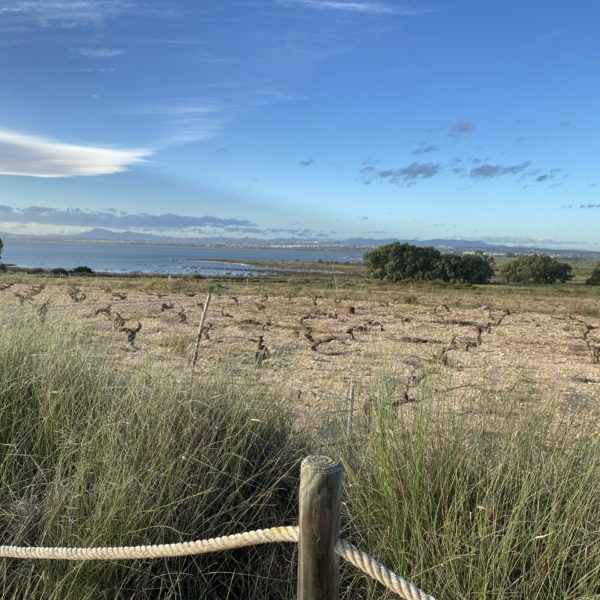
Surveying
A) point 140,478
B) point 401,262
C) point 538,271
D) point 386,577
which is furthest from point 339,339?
point 538,271

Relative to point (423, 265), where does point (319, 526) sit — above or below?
above

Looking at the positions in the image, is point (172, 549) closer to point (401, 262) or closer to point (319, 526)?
point (319, 526)

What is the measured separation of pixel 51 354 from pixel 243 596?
242 centimetres

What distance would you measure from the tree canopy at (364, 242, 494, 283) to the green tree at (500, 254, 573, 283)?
6.55 metres

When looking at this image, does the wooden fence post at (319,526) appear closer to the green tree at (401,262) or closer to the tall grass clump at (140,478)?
the tall grass clump at (140,478)

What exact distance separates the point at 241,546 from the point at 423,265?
7031 cm

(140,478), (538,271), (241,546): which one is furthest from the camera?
(538,271)

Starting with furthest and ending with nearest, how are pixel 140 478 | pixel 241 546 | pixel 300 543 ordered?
pixel 140 478 → pixel 241 546 → pixel 300 543

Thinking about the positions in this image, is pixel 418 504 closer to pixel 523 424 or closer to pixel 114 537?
pixel 523 424

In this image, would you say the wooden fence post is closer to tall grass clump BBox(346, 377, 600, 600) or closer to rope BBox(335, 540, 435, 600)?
rope BBox(335, 540, 435, 600)

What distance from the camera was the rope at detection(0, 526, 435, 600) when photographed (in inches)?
71.6

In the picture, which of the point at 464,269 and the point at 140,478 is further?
the point at 464,269

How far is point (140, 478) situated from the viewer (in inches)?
125

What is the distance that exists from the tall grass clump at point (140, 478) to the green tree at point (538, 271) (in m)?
76.0
